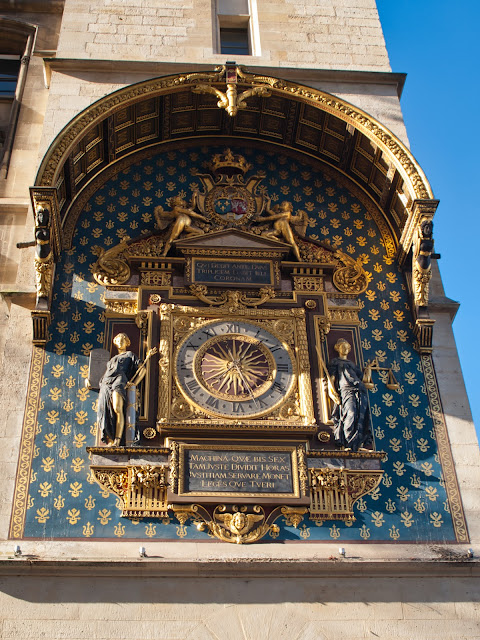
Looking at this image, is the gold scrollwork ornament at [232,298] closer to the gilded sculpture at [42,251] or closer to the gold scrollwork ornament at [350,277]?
the gold scrollwork ornament at [350,277]

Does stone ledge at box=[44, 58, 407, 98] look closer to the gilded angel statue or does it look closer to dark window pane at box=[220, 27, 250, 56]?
dark window pane at box=[220, 27, 250, 56]

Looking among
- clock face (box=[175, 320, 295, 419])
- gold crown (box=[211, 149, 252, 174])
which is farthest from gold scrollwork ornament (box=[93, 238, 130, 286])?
gold crown (box=[211, 149, 252, 174])

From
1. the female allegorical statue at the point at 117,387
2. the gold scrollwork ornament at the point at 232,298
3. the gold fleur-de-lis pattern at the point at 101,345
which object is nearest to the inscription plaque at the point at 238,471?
the gold fleur-de-lis pattern at the point at 101,345

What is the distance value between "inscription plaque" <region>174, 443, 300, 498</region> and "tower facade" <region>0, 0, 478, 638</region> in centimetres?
3

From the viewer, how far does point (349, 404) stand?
1185cm

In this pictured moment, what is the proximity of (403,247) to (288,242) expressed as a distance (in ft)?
5.23

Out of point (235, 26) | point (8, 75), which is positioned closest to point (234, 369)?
point (235, 26)

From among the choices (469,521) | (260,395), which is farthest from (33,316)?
(469,521)

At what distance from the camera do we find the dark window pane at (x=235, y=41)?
1564 centimetres

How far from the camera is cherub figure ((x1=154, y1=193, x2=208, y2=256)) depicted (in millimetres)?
13234

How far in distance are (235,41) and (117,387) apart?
22.8ft

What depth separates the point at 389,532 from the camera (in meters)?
11.2

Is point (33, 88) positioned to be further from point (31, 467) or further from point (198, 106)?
point (31, 467)

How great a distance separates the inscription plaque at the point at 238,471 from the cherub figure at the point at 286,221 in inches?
121
